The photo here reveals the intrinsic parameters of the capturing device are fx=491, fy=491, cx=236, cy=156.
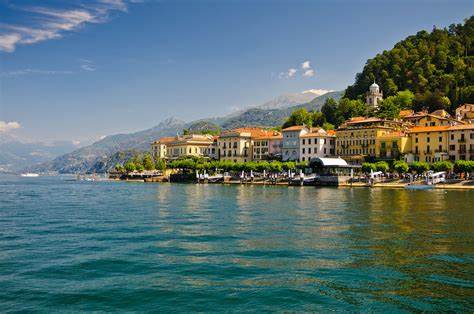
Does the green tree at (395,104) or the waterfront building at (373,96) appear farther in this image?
the waterfront building at (373,96)

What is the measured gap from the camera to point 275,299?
1565 centimetres

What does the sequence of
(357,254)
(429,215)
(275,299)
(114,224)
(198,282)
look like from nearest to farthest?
(275,299) → (198,282) → (357,254) → (114,224) → (429,215)

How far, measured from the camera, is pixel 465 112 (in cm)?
11812

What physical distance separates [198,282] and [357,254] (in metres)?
8.38

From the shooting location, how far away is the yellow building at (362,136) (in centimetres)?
11038

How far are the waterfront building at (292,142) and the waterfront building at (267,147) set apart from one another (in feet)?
11.8

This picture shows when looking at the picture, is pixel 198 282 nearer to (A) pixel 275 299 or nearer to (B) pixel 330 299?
(A) pixel 275 299

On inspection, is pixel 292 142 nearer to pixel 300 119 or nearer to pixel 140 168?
pixel 300 119

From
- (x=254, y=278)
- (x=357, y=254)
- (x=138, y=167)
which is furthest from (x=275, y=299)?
(x=138, y=167)

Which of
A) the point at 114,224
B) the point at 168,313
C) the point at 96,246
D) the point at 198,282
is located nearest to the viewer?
the point at 168,313

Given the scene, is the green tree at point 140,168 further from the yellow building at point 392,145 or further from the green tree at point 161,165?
the yellow building at point 392,145

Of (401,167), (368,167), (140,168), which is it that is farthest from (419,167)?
(140,168)

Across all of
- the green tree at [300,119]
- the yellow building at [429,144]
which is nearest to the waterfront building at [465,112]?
the yellow building at [429,144]

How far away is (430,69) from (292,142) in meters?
47.9
